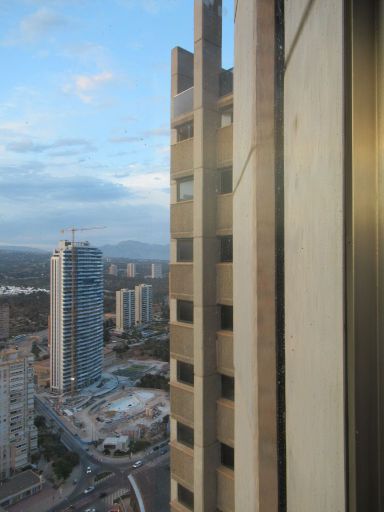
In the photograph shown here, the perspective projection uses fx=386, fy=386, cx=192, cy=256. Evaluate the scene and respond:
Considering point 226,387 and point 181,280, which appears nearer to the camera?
point 226,387

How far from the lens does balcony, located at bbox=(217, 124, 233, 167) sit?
230 cm

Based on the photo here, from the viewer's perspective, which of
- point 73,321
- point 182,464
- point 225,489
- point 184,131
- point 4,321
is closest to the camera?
point 225,489

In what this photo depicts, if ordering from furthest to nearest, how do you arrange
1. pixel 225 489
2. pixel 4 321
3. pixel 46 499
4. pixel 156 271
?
1. pixel 156 271
2. pixel 4 321
3. pixel 46 499
4. pixel 225 489

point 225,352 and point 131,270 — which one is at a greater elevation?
point 225,352

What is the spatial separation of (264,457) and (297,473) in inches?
7.3

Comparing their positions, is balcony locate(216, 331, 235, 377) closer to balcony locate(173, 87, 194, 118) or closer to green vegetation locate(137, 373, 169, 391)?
balcony locate(173, 87, 194, 118)

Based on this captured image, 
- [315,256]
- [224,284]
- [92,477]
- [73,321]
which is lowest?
[92,477]

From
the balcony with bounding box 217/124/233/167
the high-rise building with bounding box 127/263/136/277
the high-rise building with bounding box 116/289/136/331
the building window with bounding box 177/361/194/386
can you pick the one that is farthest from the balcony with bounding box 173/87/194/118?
the high-rise building with bounding box 127/263/136/277

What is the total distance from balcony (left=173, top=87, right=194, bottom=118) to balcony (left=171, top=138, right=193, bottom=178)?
0.80 ft

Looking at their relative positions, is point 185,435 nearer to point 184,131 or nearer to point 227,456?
point 227,456

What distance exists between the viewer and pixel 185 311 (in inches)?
101

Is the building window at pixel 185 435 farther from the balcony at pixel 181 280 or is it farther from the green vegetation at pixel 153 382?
the green vegetation at pixel 153 382

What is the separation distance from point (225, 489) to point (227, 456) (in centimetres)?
17

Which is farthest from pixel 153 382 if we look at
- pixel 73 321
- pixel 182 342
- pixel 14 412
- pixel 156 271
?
pixel 182 342
